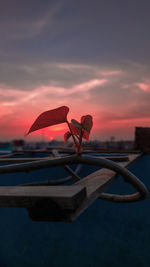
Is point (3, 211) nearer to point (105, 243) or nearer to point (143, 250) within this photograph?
point (105, 243)

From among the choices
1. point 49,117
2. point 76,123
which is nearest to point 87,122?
point 76,123

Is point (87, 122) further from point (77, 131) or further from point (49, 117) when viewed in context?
point (49, 117)

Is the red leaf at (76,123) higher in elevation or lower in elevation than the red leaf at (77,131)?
higher

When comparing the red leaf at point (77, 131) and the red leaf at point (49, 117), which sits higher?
the red leaf at point (49, 117)

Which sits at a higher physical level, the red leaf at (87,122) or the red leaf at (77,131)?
the red leaf at (87,122)
